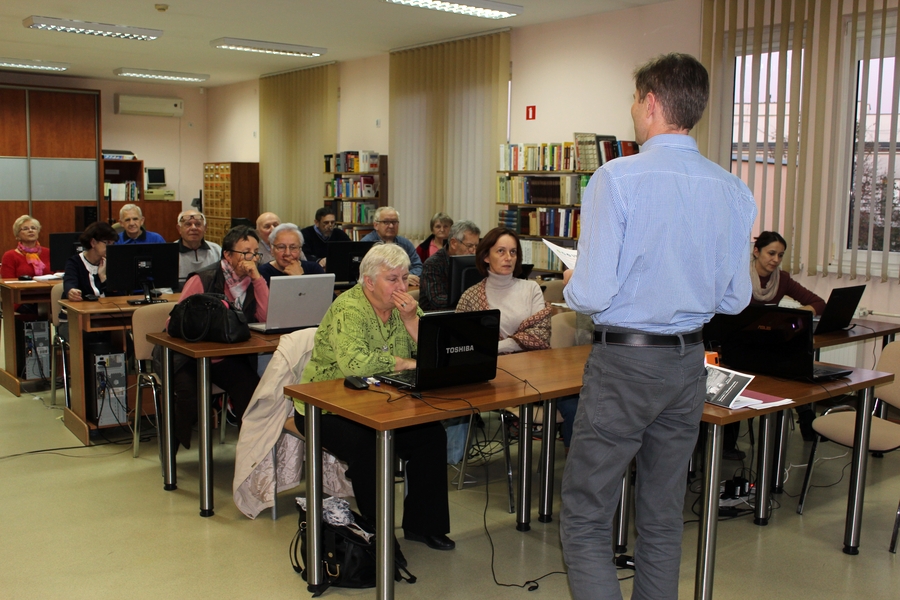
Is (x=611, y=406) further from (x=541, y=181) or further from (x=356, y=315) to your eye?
(x=541, y=181)

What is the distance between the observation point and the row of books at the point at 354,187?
9.80 metres

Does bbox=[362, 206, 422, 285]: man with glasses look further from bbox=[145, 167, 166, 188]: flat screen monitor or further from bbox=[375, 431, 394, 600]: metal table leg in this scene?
bbox=[145, 167, 166, 188]: flat screen monitor

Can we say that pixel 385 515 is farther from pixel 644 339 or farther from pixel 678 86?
pixel 678 86

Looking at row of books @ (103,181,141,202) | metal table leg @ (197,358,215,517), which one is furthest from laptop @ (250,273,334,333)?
row of books @ (103,181,141,202)

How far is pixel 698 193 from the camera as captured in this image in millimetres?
2152

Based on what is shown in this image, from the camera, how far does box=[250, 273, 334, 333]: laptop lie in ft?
13.4

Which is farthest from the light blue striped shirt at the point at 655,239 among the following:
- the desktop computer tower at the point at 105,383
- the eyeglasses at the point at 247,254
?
the desktop computer tower at the point at 105,383

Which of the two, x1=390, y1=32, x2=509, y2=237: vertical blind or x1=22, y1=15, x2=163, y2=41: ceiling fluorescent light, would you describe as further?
x1=390, y1=32, x2=509, y2=237: vertical blind

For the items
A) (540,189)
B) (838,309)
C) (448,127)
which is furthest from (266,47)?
(838,309)

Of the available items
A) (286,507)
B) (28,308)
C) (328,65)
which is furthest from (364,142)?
(286,507)

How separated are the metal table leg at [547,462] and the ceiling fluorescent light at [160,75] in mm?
10012

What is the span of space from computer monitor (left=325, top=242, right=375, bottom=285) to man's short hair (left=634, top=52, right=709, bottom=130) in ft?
14.4

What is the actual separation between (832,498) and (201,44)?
8.21m

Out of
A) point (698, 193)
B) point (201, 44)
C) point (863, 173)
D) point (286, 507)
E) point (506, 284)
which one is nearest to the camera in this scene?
point (698, 193)
